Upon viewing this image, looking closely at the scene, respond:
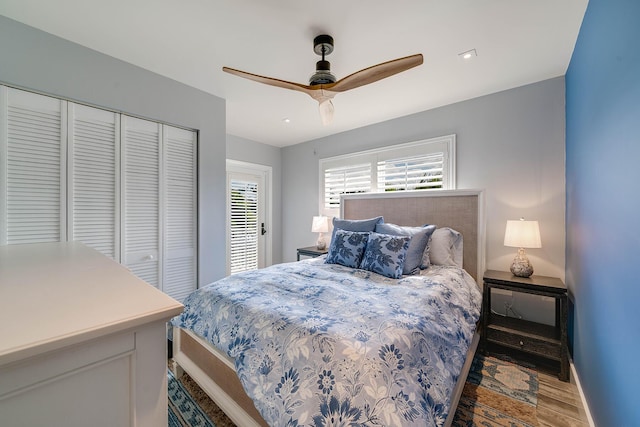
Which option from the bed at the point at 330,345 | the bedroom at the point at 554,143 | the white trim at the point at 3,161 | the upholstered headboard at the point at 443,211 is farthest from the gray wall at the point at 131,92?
the upholstered headboard at the point at 443,211

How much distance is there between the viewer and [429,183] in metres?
3.14

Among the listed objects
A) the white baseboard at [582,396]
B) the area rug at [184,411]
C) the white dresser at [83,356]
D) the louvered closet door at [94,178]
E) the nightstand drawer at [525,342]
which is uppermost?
the louvered closet door at [94,178]

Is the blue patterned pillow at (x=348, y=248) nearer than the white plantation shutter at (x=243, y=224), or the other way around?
the blue patterned pillow at (x=348, y=248)

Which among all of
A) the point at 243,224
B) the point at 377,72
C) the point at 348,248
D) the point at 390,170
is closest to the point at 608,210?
the point at 377,72

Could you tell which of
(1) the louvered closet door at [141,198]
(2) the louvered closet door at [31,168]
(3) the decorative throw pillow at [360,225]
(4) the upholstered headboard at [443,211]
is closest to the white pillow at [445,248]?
(4) the upholstered headboard at [443,211]

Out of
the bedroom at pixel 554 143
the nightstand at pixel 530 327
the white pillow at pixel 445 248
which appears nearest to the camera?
the bedroom at pixel 554 143

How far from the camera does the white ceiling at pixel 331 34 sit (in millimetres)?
1628

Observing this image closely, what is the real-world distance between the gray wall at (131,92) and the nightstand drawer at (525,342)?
2.82 metres

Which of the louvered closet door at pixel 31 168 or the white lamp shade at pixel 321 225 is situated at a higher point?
the louvered closet door at pixel 31 168

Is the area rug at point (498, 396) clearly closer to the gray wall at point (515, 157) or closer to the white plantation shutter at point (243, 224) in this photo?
the gray wall at point (515, 157)

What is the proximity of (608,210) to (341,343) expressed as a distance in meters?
1.48

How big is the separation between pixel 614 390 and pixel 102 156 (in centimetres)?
363

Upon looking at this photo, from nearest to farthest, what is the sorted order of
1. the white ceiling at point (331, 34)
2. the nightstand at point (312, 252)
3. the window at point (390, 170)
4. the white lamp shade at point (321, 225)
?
1. the white ceiling at point (331, 34)
2. the window at point (390, 170)
3. the nightstand at point (312, 252)
4. the white lamp shade at point (321, 225)

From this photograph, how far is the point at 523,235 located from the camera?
7.38 ft
